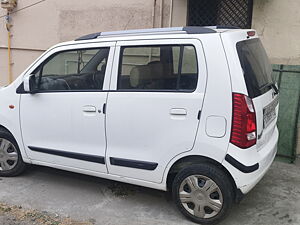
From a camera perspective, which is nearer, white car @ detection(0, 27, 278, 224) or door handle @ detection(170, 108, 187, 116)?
white car @ detection(0, 27, 278, 224)

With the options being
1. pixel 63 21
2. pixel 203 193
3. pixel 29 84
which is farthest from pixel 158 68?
pixel 63 21

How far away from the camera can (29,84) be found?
13.4ft

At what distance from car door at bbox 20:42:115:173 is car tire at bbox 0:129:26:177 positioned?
241 mm

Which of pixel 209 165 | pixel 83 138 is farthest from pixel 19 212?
pixel 209 165

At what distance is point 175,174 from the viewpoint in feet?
11.8

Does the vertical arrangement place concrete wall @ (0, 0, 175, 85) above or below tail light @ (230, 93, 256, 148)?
above

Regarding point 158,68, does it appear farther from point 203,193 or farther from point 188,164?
point 203,193

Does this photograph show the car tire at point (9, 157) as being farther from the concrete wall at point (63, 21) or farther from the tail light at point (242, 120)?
the concrete wall at point (63, 21)

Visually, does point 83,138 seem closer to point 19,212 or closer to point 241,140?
point 19,212

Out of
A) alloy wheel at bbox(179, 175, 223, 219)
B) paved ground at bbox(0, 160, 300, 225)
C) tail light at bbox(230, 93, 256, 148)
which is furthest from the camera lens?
paved ground at bbox(0, 160, 300, 225)

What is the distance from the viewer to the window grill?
5648 millimetres

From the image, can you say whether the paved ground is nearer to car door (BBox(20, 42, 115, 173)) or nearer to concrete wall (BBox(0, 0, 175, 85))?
car door (BBox(20, 42, 115, 173))

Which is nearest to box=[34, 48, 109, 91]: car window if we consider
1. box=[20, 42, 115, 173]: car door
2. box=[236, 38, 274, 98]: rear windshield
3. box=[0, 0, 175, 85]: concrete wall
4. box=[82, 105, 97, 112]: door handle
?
box=[20, 42, 115, 173]: car door

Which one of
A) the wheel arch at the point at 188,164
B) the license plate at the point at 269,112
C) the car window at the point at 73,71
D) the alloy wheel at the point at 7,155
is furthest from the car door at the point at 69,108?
the license plate at the point at 269,112
